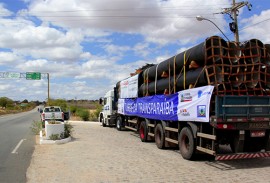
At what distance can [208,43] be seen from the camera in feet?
35.2

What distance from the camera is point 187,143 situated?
11828 millimetres

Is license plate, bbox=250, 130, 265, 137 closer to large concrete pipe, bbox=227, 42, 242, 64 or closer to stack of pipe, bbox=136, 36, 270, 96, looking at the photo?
stack of pipe, bbox=136, 36, 270, 96

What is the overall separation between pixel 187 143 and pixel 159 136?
2948 millimetres

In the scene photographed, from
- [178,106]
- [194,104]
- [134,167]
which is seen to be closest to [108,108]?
[178,106]

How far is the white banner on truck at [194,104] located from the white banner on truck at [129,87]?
20.9 feet

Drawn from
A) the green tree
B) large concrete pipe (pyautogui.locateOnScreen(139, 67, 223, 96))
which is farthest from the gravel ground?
the green tree

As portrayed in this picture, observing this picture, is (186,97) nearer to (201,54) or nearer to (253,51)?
(201,54)

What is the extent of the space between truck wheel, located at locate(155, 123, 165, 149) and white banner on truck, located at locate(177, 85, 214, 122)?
211 cm

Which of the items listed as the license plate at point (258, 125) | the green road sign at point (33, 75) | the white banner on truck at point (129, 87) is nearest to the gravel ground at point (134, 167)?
the license plate at point (258, 125)

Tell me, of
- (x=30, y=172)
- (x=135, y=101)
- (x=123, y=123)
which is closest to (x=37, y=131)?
(x=123, y=123)

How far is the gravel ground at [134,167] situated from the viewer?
8930mm

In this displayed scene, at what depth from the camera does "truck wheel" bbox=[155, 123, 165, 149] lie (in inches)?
556

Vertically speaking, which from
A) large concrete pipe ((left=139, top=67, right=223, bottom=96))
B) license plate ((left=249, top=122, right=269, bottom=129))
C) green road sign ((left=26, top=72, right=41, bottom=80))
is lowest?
license plate ((left=249, top=122, right=269, bottom=129))

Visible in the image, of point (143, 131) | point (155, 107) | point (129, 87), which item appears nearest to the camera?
point (155, 107)
